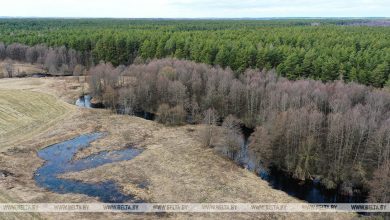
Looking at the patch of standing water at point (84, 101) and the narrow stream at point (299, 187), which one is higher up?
the patch of standing water at point (84, 101)

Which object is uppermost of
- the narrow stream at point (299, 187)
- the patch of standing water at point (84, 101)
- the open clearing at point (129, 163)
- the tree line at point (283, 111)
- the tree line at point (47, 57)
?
the tree line at point (47, 57)

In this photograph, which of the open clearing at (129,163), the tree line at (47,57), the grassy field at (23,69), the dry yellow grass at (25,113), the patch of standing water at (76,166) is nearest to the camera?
the open clearing at (129,163)

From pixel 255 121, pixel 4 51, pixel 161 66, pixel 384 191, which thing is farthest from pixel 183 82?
pixel 4 51

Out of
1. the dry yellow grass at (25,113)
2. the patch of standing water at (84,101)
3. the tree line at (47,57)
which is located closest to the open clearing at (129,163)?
the dry yellow grass at (25,113)

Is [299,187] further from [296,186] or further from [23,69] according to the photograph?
[23,69]

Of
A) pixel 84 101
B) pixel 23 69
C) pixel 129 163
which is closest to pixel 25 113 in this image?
pixel 84 101

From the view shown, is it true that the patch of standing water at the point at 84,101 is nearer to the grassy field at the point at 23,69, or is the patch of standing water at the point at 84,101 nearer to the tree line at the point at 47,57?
the tree line at the point at 47,57

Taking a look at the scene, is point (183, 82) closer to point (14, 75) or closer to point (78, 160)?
point (78, 160)
